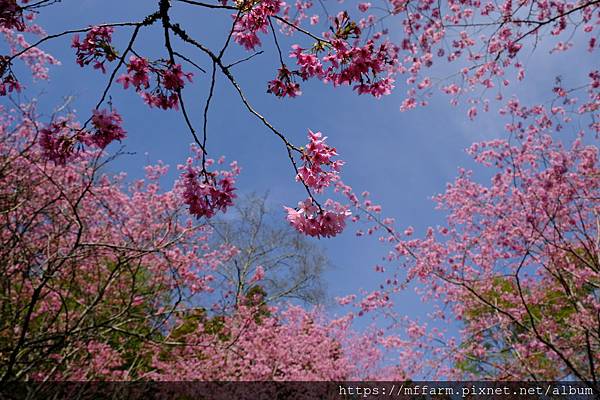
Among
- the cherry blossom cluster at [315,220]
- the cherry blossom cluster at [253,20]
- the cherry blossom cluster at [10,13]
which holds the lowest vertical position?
the cherry blossom cluster at [315,220]

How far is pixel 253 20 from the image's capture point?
8.47ft

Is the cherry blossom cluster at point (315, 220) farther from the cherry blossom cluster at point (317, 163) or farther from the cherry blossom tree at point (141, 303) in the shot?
the cherry blossom tree at point (141, 303)

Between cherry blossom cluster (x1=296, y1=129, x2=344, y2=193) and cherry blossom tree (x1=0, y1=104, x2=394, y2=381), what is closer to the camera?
cherry blossom cluster (x1=296, y1=129, x2=344, y2=193)

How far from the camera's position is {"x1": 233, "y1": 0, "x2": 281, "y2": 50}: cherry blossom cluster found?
2463mm

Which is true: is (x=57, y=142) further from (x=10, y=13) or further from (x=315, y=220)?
(x=315, y=220)

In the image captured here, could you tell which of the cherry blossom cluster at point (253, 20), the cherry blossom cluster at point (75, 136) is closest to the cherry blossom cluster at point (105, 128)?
the cherry blossom cluster at point (75, 136)

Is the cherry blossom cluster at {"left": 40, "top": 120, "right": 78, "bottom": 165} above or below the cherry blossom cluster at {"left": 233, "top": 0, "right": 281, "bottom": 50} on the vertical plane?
below

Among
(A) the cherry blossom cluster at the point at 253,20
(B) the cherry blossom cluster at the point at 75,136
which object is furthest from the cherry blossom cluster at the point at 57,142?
(A) the cherry blossom cluster at the point at 253,20

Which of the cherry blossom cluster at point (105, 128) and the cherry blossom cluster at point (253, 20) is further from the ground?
the cherry blossom cluster at point (253, 20)

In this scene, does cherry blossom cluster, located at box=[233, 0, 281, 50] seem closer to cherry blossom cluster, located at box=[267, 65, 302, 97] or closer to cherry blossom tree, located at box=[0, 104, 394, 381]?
cherry blossom cluster, located at box=[267, 65, 302, 97]

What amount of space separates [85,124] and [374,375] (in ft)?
56.2

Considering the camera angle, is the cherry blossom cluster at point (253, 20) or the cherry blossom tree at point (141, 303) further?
the cherry blossom tree at point (141, 303)

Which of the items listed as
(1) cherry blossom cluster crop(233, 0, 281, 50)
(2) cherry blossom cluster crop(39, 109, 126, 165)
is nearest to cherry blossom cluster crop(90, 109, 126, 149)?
(2) cherry blossom cluster crop(39, 109, 126, 165)

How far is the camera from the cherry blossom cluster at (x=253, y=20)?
2463 mm
